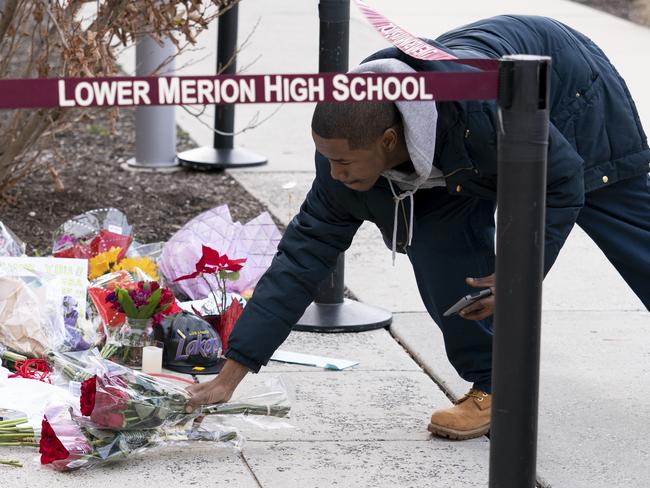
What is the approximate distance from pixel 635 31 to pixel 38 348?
8802 millimetres

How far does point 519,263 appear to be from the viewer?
2363 millimetres

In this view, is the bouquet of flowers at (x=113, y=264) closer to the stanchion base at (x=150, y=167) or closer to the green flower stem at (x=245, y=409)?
the green flower stem at (x=245, y=409)

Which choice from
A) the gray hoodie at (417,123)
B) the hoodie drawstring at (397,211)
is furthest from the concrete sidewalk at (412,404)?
the gray hoodie at (417,123)

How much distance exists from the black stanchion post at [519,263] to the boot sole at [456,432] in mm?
1181

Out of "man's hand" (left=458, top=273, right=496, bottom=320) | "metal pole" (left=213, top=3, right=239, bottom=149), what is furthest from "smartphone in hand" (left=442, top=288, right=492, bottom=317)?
"metal pole" (left=213, top=3, right=239, bottom=149)

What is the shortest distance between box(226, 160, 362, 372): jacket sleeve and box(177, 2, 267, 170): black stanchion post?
3358mm

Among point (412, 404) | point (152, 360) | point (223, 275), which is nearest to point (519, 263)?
point (412, 404)

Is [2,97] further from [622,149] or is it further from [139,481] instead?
[622,149]

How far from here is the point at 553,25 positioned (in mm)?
3596

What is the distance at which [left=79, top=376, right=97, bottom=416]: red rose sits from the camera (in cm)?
331

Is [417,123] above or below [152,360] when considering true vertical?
above

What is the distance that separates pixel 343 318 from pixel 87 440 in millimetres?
1538

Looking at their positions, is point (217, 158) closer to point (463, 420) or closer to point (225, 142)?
point (225, 142)

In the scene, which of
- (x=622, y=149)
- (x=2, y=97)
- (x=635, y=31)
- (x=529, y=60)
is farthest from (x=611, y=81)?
(x=635, y=31)
